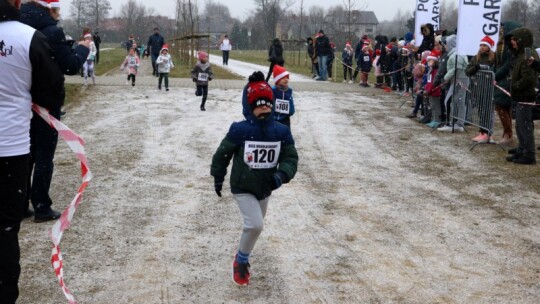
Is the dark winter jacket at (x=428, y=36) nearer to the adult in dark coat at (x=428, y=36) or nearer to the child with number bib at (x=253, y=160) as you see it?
the adult in dark coat at (x=428, y=36)

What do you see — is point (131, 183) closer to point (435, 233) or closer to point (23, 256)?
point (23, 256)

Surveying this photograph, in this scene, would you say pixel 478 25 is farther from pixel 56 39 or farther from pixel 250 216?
pixel 56 39

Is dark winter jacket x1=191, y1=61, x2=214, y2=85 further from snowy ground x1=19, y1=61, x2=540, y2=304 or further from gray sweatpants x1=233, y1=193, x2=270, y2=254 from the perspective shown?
gray sweatpants x1=233, y1=193, x2=270, y2=254

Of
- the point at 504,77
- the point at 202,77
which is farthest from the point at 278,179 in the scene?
the point at 202,77

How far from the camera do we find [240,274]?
195 inches

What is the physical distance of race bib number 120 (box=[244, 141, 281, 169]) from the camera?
4.87m

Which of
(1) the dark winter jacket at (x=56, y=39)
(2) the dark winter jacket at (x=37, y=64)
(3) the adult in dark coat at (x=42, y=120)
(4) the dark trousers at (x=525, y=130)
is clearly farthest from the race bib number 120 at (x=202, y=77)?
(2) the dark winter jacket at (x=37, y=64)

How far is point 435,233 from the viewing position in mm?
6363

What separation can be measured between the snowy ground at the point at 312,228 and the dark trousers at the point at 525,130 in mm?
343

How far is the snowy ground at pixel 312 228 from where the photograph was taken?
4.88m

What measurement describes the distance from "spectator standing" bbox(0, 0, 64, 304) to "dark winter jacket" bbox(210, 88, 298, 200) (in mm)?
1600

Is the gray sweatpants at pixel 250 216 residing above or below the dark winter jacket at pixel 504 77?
below

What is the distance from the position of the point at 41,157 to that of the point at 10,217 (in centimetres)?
256

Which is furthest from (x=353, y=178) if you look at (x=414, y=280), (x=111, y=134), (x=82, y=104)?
(x=82, y=104)
